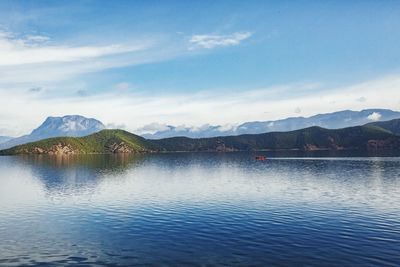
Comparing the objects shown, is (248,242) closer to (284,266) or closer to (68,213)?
(284,266)

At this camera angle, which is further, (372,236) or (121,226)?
(121,226)

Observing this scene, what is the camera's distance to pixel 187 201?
9825cm

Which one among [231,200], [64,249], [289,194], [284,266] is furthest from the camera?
[289,194]

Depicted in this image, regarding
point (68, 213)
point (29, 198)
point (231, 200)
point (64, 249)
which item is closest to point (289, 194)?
point (231, 200)

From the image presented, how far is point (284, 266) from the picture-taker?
146 feet

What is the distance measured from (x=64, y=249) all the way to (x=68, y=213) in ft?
99.3

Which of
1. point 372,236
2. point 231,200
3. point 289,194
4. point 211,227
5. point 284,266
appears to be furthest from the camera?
point 289,194

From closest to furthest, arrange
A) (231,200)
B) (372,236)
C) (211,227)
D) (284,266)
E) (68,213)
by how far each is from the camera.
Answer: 1. (284,266)
2. (372,236)
3. (211,227)
4. (68,213)
5. (231,200)

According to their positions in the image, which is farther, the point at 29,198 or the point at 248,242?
the point at 29,198

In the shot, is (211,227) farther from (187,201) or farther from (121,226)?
(187,201)

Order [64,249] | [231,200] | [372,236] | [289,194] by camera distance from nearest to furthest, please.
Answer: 1. [64,249]
2. [372,236]
3. [231,200]
4. [289,194]

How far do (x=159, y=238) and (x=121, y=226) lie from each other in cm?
1260

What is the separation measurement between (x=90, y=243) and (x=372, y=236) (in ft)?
148

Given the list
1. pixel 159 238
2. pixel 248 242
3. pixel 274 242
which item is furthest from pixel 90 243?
pixel 274 242
